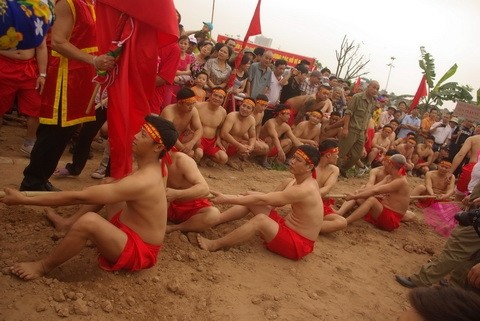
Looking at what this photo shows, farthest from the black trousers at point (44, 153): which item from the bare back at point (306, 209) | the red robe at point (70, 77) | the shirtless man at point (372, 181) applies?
the shirtless man at point (372, 181)

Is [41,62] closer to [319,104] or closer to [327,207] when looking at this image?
[327,207]

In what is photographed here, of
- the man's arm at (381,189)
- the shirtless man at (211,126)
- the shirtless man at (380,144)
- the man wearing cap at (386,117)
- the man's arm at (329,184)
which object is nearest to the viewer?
the man's arm at (329,184)

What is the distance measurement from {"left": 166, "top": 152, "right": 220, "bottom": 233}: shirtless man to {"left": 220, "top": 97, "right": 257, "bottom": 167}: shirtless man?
8.60ft

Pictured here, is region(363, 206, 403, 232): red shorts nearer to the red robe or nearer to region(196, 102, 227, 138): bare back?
region(196, 102, 227, 138): bare back

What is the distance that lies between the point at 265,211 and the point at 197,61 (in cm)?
384

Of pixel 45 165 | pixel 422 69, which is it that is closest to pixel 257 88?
pixel 45 165

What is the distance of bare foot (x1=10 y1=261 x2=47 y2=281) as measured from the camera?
8.24 ft

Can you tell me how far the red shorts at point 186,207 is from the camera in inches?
153

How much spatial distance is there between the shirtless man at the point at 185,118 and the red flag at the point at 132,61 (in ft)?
6.64

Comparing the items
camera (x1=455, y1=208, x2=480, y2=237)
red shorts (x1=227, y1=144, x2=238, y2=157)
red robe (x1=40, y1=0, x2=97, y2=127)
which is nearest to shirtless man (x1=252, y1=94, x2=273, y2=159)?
red shorts (x1=227, y1=144, x2=238, y2=157)

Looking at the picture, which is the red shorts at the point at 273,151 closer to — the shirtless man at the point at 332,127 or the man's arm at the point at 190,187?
the shirtless man at the point at 332,127

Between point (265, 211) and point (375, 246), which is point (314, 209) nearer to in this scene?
point (265, 211)

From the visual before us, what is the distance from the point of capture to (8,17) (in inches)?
62.5

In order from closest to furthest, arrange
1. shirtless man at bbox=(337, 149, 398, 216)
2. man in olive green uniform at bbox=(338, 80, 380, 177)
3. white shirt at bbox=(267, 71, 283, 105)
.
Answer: shirtless man at bbox=(337, 149, 398, 216) → man in olive green uniform at bbox=(338, 80, 380, 177) → white shirt at bbox=(267, 71, 283, 105)
